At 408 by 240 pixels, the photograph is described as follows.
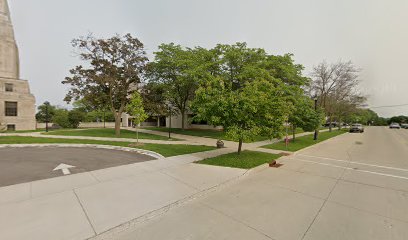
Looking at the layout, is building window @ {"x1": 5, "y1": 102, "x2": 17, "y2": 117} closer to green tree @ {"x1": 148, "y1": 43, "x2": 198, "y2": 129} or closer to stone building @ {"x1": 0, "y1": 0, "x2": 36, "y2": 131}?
stone building @ {"x1": 0, "y1": 0, "x2": 36, "y2": 131}

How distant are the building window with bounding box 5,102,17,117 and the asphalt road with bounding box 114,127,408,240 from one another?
41120mm

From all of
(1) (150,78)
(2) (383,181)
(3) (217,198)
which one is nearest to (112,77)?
(1) (150,78)

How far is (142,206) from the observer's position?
4520 mm

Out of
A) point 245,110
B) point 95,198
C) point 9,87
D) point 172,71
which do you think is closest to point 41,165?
point 95,198

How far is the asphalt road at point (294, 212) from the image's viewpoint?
354 cm

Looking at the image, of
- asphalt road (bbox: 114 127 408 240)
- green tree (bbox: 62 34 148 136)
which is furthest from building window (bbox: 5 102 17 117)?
asphalt road (bbox: 114 127 408 240)

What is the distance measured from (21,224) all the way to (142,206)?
7.62 ft

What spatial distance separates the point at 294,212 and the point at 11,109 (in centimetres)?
4393

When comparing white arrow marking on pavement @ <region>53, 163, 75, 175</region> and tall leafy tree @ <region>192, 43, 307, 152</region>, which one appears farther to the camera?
tall leafy tree @ <region>192, 43, 307, 152</region>

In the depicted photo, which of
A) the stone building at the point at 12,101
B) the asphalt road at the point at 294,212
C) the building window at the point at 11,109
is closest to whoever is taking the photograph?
the asphalt road at the point at 294,212

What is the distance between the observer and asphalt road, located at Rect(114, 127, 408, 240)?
3543 mm

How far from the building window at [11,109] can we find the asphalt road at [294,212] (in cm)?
4112

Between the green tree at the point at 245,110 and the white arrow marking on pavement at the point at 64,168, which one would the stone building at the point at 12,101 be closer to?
the white arrow marking on pavement at the point at 64,168

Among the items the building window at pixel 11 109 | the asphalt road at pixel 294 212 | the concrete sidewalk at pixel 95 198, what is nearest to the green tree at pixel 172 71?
the concrete sidewalk at pixel 95 198
